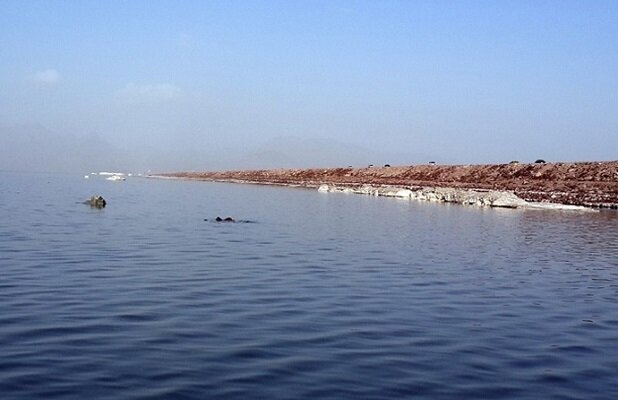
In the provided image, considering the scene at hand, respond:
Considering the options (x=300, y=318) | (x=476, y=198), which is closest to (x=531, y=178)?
(x=476, y=198)

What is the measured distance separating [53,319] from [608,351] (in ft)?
29.8

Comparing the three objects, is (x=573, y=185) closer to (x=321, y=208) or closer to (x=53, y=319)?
(x=321, y=208)

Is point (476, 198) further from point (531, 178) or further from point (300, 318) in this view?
point (300, 318)

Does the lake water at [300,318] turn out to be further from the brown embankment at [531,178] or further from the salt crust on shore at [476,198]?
the brown embankment at [531,178]

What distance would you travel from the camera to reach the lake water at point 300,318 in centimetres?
892

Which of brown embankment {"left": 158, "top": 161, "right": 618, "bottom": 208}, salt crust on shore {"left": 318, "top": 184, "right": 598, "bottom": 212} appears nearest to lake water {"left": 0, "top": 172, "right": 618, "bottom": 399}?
salt crust on shore {"left": 318, "top": 184, "right": 598, "bottom": 212}

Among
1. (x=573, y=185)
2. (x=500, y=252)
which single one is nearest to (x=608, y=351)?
(x=500, y=252)

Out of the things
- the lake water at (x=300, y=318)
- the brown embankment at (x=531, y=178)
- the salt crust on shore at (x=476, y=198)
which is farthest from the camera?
the brown embankment at (x=531, y=178)

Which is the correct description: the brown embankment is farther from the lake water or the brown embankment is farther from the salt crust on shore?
the lake water

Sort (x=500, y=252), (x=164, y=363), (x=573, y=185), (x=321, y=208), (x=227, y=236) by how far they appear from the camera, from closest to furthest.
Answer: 1. (x=164, y=363)
2. (x=500, y=252)
3. (x=227, y=236)
4. (x=321, y=208)
5. (x=573, y=185)

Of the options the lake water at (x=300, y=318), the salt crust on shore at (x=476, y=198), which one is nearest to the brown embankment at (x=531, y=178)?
the salt crust on shore at (x=476, y=198)

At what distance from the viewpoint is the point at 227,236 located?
26.9m

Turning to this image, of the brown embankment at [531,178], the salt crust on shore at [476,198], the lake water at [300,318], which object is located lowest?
the lake water at [300,318]

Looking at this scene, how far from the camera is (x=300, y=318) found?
1269 centimetres
